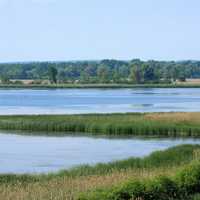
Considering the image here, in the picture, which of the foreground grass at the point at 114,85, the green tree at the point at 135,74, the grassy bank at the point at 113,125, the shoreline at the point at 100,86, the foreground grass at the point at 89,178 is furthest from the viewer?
the foreground grass at the point at 114,85

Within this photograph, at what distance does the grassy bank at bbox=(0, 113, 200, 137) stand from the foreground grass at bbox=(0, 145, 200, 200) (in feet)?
42.3

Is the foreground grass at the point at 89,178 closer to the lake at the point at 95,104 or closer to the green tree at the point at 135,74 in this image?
the lake at the point at 95,104

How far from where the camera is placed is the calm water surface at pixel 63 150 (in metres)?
28.4

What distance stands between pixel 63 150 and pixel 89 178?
16957 mm

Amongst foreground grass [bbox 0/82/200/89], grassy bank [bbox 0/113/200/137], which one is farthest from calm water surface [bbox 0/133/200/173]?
foreground grass [bbox 0/82/200/89]

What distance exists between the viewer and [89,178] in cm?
1734

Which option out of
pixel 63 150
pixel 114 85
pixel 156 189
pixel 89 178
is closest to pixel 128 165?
pixel 89 178

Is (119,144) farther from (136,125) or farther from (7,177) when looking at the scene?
(7,177)

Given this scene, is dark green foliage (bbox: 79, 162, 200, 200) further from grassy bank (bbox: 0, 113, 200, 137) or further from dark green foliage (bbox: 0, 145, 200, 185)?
grassy bank (bbox: 0, 113, 200, 137)

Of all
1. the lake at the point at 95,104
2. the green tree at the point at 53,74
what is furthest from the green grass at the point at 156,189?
the green tree at the point at 53,74

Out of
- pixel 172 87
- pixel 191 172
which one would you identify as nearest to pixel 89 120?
pixel 191 172

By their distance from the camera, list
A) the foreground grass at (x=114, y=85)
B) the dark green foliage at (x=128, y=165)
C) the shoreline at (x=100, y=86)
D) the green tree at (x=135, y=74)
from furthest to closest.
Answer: the foreground grass at (x=114, y=85)
the green tree at (x=135, y=74)
the shoreline at (x=100, y=86)
the dark green foliage at (x=128, y=165)

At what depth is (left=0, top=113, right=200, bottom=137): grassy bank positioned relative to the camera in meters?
41.4

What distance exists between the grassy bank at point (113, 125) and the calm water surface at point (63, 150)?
2.69 metres
